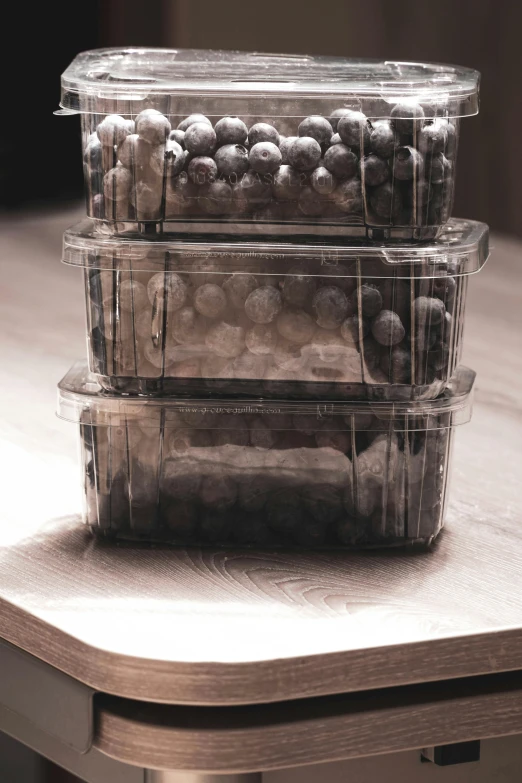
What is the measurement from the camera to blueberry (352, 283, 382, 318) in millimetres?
796

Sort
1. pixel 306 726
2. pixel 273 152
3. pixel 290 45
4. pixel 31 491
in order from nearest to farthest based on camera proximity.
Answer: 1. pixel 306 726
2. pixel 273 152
3. pixel 31 491
4. pixel 290 45

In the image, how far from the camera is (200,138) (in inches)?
30.7

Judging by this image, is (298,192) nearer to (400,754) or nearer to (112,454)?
(112,454)

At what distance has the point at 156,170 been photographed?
79 cm

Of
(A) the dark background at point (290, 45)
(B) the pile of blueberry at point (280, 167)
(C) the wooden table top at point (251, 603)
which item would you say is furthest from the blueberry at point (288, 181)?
(A) the dark background at point (290, 45)

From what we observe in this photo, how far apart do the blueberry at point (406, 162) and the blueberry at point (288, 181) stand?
62 mm

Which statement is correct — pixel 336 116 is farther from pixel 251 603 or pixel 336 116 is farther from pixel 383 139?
pixel 251 603

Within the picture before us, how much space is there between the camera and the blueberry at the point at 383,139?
78 centimetres

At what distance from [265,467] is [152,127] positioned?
0.81 ft

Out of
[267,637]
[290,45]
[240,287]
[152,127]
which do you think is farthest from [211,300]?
[290,45]

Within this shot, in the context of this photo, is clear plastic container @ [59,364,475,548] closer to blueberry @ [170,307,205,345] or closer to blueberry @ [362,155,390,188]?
blueberry @ [170,307,205,345]

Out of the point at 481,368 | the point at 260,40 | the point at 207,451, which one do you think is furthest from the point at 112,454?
the point at 260,40

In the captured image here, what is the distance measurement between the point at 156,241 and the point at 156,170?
0.05m

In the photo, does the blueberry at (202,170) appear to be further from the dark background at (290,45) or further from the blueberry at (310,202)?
the dark background at (290,45)
